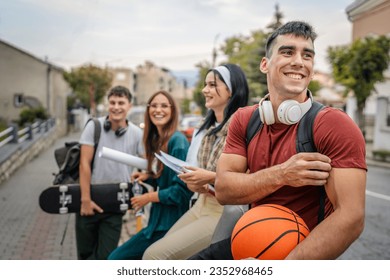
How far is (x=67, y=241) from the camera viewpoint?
181 inches

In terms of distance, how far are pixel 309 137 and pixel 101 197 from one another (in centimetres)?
Result: 197

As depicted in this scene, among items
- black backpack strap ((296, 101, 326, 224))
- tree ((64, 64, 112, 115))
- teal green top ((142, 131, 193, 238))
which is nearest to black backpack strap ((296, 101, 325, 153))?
black backpack strap ((296, 101, 326, 224))

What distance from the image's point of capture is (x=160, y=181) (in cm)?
261

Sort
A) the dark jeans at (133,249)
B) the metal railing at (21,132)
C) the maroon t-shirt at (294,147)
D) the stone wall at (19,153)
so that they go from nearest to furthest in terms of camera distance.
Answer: the maroon t-shirt at (294,147) → the dark jeans at (133,249) → the stone wall at (19,153) → the metal railing at (21,132)

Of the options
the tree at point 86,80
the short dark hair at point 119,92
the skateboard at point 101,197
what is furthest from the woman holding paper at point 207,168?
the tree at point 86,80

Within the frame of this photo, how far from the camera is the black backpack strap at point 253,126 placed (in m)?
1.45

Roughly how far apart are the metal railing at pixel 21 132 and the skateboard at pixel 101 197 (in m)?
6.89

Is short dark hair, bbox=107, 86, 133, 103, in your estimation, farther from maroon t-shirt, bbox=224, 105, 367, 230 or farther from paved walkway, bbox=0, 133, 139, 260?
maroon t-shirt, bbox=224, 105, 367, 230

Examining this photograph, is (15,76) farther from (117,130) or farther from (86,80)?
(86,80)

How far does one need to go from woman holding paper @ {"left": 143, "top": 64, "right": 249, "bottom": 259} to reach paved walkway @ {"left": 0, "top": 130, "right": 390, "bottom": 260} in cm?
159

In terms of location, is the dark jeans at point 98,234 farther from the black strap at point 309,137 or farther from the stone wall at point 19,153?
the stone wall at point 19,153
